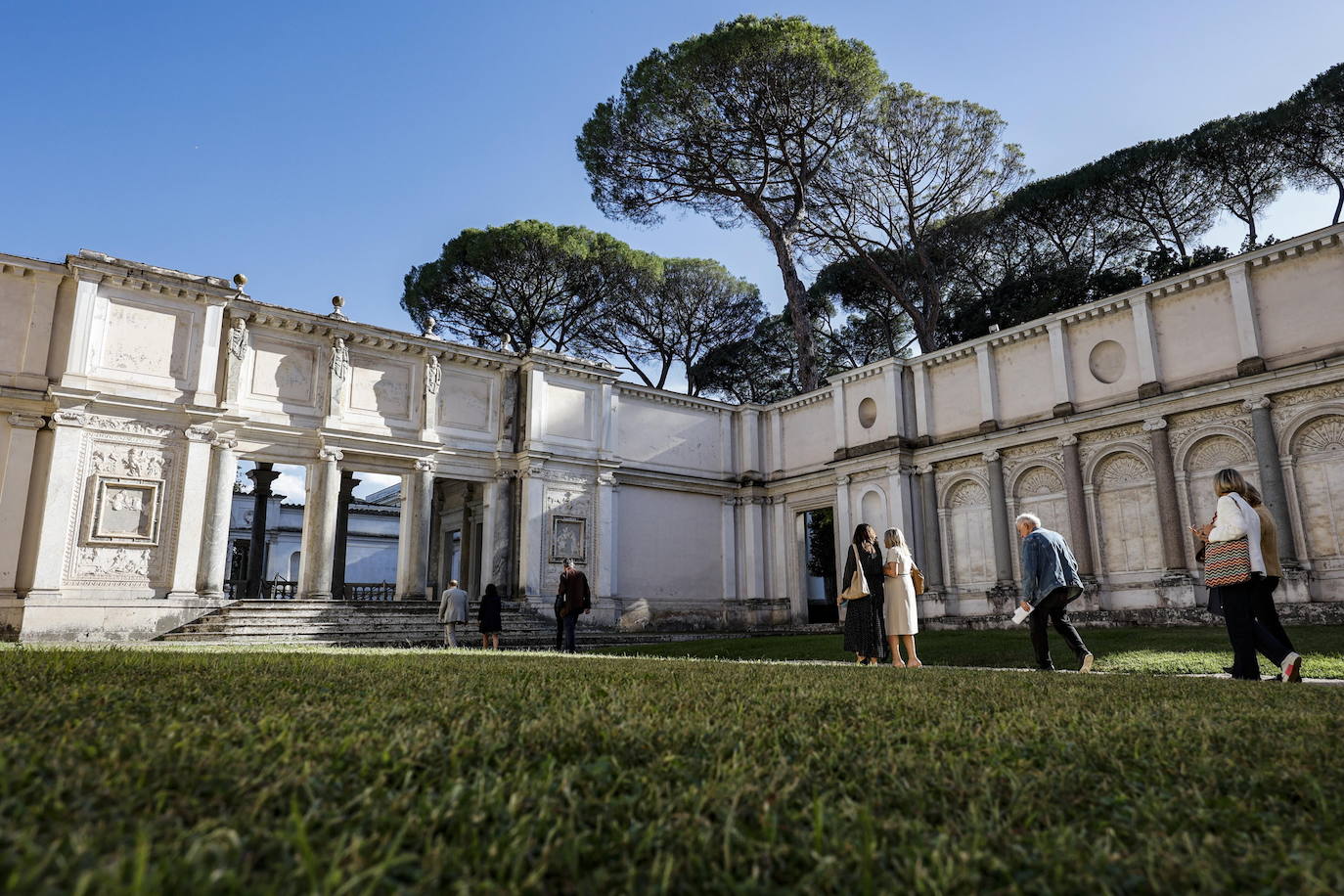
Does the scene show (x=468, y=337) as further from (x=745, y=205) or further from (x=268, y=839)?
(x=268, y=839)

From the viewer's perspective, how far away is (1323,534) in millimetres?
14273

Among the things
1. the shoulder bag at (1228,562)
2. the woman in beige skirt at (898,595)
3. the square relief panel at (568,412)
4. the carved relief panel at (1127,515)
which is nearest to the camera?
the shoulder bag at (1228,562)

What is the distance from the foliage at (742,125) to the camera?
76.7ft

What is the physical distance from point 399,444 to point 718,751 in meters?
17.8

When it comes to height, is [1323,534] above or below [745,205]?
below

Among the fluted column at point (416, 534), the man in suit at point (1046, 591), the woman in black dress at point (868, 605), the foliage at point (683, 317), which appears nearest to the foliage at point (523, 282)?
the foliage at point (683, 317)

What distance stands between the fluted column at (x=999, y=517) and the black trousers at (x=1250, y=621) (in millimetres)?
12042

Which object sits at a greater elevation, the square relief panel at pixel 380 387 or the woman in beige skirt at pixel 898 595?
the square relief panel at pixel 380 387

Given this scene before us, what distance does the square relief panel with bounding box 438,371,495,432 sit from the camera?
20.0m

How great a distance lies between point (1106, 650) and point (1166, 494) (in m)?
6.76

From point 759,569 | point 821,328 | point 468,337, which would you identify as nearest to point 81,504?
point 468,337

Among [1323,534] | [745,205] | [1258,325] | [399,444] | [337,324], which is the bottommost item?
[1323,534]

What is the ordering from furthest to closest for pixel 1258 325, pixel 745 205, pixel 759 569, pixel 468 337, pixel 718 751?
pixel 468 337 → pixel 745 205 → pixel 759 569 → pixel 1258 325 → pixel 718 751

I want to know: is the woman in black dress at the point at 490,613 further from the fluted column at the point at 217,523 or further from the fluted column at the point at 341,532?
the fluted column at the point at 341,532
